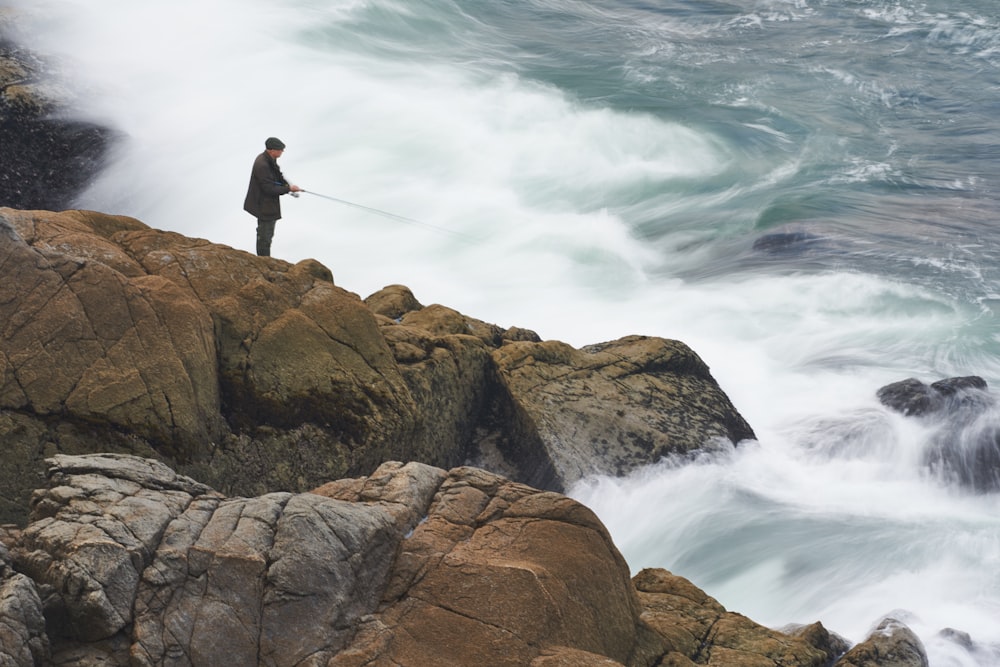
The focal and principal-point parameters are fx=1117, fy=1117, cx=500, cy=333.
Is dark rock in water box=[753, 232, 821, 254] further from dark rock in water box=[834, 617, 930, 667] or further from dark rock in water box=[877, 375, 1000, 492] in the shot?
dark rock in water box=[834, 617, 930, 667]

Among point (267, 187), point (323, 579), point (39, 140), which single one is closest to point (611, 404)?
point (267, 187)

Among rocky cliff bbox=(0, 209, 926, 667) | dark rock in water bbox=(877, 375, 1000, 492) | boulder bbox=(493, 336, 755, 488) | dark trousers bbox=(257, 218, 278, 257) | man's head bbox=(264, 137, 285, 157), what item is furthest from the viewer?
dark rock in water bbox=(877, 375, 1000, 492)

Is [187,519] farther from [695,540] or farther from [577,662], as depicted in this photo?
[695,540]

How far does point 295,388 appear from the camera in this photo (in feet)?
31.2

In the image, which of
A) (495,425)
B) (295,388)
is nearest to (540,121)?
(495,425)

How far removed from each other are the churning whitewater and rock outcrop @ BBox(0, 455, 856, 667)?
3.59 m

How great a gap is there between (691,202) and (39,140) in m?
12.0

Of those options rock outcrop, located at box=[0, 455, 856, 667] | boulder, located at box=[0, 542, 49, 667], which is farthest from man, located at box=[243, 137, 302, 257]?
boulder, located at box=[0, 542, 49, 667]

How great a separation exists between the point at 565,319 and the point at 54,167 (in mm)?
7994

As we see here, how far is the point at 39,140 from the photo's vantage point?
1653cm

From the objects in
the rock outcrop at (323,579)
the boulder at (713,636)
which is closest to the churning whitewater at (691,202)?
the boulder at (713,636)

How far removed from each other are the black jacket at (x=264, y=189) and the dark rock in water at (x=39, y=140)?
17.5 feet

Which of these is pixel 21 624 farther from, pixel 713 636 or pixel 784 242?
pixel 784 242

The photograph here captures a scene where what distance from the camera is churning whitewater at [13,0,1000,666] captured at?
11773 millimetres
